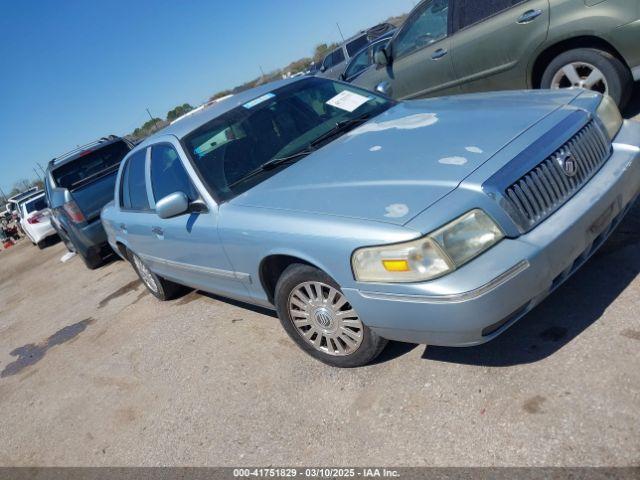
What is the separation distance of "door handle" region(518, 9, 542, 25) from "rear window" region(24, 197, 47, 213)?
47.1 feet

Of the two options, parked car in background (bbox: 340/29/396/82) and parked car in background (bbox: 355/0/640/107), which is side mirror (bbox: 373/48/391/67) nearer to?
parked car in background (bbox: 355/0/640/107)

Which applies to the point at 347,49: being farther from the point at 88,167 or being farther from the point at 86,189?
the point at 86,189

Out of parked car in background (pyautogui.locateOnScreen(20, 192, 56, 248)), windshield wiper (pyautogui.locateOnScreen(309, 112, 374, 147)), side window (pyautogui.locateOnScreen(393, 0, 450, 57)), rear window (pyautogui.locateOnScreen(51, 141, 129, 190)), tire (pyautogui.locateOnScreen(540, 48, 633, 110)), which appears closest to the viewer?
windshield wiper (pyautogui.locateOnScreen(309, 112, 374, 147))

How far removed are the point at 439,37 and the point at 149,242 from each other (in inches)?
152

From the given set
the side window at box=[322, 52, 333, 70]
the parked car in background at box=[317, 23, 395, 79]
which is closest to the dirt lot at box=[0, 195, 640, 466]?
the parked car in background at box=[317, 23, 395, 79]

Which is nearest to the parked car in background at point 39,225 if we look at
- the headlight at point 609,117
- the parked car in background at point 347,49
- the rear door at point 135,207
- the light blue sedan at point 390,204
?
the parked car in background at point 347,49

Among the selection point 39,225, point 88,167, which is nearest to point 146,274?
point 88,167

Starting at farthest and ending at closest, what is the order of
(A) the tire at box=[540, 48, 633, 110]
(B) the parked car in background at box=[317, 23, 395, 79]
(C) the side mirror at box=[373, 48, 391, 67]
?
(B) the parked car in background at box=[317, 23, 395, 79], (C) the side mirror at box=[373, 48, 391, 67], (A) the tire at box=[540, 48, 633, 110]

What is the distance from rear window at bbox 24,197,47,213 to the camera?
616 inches

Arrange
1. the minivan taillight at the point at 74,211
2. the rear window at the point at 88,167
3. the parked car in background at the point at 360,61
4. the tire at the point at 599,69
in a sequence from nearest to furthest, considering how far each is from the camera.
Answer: the tire at the point at 599,69, the minivan taillight at the point at 74,211, the rear window at the point at 88,167, the parked car in background at the point at 360,61

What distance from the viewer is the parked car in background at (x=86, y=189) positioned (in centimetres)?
796

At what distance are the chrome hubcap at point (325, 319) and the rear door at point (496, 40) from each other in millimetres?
3592

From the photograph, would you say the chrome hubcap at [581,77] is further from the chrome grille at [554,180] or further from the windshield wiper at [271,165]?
the windshield wiper at [271,165]

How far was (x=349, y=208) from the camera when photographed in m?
2.67
